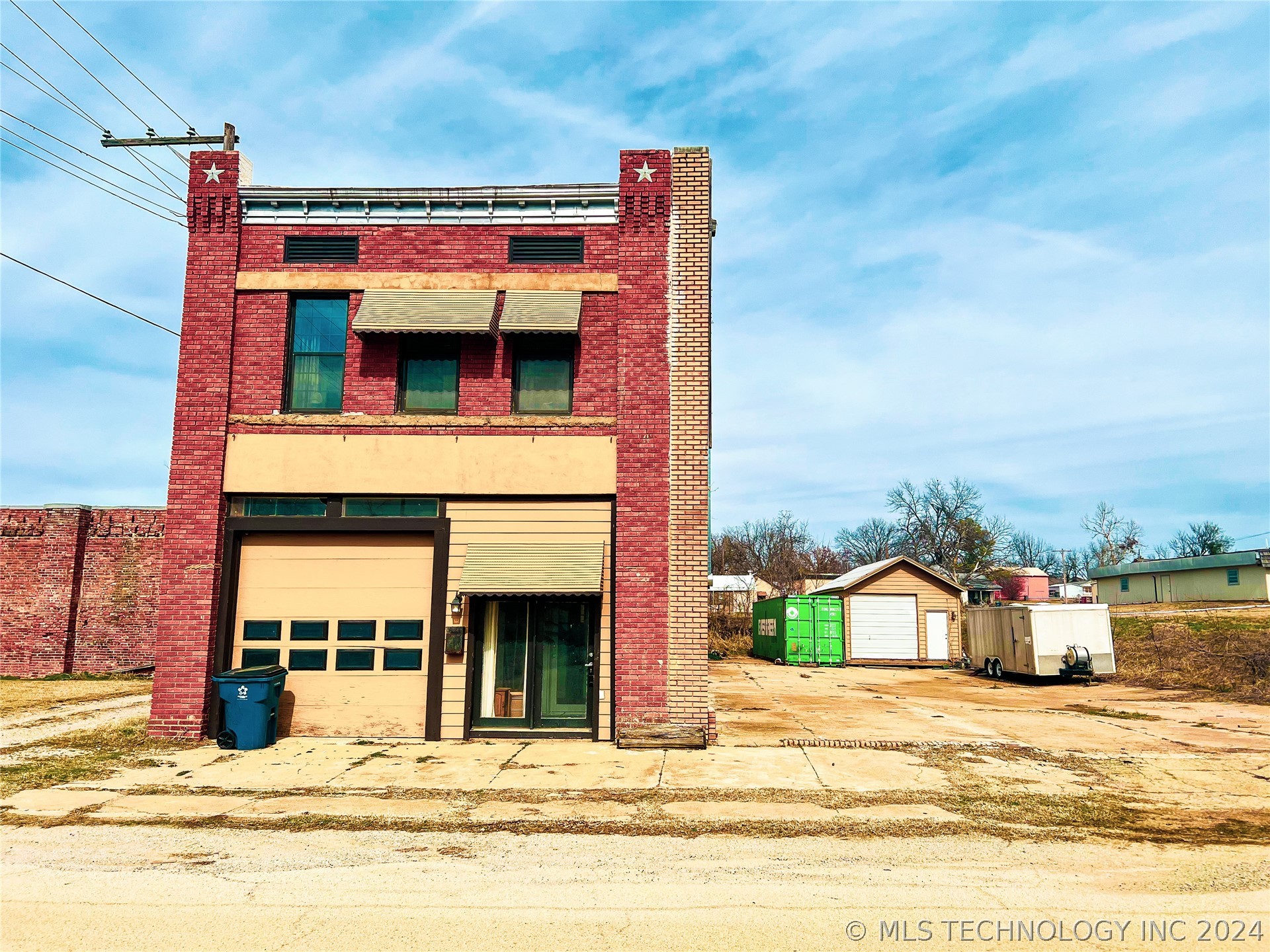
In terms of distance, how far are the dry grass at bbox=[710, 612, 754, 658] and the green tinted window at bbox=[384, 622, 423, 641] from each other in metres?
30.2

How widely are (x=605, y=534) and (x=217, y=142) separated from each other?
13769 mm

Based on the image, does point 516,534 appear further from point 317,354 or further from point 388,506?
point 317,354

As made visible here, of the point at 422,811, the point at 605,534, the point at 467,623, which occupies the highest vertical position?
the point at 605,534

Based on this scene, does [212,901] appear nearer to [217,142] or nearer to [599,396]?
[599,396]

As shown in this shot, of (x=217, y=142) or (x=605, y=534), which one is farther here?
(x=217, y=142)

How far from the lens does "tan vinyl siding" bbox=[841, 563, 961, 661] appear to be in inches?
1393

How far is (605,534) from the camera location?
13430mm

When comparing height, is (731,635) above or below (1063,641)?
below

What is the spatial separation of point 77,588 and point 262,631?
16.3 m

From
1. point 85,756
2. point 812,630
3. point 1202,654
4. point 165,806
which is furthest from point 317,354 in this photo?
point 1202,654

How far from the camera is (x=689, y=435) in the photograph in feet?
43.8

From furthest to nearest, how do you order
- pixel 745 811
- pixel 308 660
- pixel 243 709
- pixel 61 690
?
pixel 61 690 < pixel 308 660 < pixel 243 709 < pixel 745 811

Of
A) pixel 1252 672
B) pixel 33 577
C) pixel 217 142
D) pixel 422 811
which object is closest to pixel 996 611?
pixel 1252 672

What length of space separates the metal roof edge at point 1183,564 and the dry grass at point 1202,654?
456 inches
